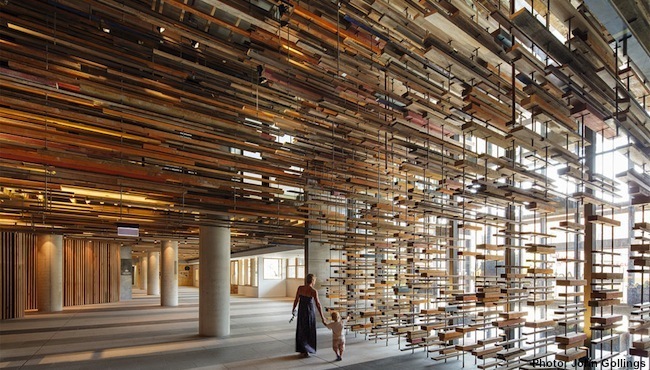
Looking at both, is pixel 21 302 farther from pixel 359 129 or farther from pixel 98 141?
pixel 359 129

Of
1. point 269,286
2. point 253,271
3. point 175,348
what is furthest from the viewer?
point 253,271

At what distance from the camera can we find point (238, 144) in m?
6.27

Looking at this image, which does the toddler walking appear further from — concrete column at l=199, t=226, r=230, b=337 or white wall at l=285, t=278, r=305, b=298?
white wall at l=285, t=278, r=305, b=298

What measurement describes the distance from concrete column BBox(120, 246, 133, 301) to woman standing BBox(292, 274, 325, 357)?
56.6 feet

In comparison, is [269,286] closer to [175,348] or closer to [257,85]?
[175,348]

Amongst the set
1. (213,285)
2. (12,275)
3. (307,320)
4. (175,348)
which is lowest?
(175,348)

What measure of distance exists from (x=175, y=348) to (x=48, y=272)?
9.92 m

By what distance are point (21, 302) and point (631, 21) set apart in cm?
1677

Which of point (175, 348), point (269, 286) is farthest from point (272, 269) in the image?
point (175, 348)

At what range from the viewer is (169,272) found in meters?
16.5

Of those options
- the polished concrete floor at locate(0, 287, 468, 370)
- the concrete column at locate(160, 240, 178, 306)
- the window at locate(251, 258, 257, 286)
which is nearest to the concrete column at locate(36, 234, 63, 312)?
the polished concrete floor at locate(0, 287, 468, 370)

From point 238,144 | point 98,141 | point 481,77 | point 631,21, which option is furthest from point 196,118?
point 631,21

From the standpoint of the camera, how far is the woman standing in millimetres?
7426

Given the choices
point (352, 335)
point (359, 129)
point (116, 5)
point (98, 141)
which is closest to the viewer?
point (116, 5)
